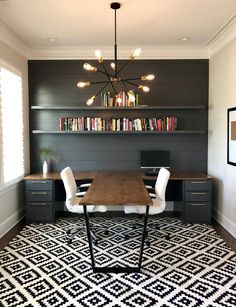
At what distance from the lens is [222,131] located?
4.61 meters

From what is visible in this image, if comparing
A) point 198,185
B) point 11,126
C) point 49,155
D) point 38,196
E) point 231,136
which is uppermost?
point 11,126

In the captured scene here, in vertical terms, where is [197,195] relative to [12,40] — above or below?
below

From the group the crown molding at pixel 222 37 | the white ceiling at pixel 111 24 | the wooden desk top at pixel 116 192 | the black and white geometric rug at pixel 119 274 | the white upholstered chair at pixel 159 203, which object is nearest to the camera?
the black and white geometric rug at pixel 119 274

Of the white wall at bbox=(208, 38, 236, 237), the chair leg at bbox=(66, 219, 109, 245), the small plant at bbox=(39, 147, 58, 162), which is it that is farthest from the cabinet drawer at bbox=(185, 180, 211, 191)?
the small plant at bbox=(39, 147, 58, 162)

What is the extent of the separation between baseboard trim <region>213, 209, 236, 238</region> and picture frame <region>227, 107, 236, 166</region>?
88 cm

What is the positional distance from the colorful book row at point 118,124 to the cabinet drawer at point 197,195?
1.16 metres

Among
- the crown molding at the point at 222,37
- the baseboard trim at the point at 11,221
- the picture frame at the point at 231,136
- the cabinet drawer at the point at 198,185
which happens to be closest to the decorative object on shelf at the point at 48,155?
the baseboard trim at the point at 11,221

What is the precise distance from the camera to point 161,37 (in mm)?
4590

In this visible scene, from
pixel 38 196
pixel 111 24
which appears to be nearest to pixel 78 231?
pixel 38 196

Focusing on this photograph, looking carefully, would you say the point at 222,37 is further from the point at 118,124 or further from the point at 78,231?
the point at 78,231

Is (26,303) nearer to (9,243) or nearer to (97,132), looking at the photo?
(9,243)

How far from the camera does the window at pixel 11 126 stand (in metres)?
4.21

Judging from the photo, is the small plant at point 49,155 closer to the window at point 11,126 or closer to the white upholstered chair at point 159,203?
the window at point 11,126

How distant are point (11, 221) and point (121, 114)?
2569mm
